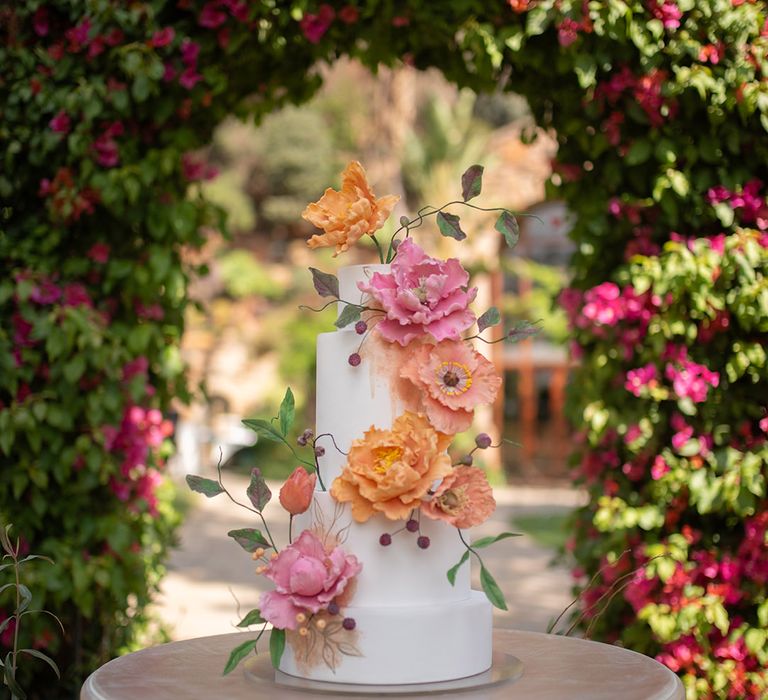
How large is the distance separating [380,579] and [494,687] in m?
0.27

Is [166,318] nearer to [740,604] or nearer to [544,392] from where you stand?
[740,604]

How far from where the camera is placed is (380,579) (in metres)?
1.81

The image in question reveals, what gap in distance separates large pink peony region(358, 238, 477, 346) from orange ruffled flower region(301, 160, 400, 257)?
12cm

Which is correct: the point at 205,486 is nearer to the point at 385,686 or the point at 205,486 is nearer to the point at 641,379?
the point at 385,686

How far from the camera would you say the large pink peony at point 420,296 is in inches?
71.5

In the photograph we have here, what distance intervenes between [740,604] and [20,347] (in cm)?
240

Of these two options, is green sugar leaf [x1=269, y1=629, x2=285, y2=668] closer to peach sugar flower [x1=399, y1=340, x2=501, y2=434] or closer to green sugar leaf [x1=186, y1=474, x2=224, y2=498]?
green sugar leaf [x1=186, y1=474, x2=224, y2=498]

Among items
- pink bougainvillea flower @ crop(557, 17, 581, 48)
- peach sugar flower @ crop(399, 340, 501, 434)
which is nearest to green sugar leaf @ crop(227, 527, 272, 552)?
peach sugar flower @ crop(399, 340, 501, 434)

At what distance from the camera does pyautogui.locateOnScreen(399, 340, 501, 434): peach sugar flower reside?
1.81m

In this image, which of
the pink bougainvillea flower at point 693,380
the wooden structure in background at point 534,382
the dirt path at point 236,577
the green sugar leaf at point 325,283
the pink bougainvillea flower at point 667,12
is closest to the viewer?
the green sugar leaf at point 325,283

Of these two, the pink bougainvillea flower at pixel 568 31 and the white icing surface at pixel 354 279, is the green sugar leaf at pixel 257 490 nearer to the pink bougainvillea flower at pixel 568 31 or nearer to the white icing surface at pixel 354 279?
the white icing surface at pixel 354 279

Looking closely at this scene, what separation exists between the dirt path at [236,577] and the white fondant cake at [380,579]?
2.36 m

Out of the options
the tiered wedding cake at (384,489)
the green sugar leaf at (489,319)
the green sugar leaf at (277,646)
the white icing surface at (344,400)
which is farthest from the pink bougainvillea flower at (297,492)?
the green sugar leaf at (489,319)

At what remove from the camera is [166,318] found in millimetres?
3668
